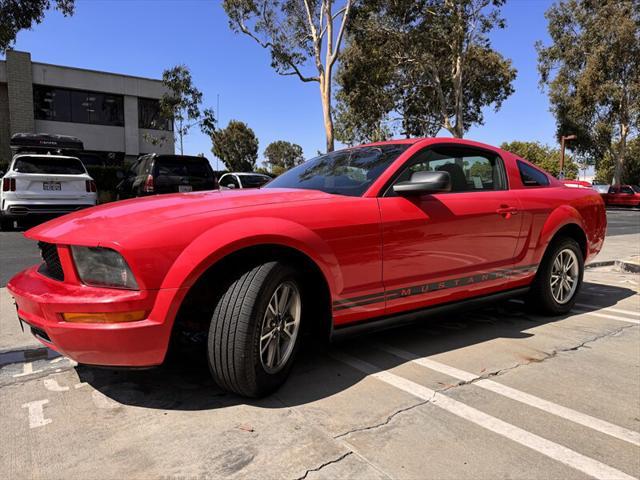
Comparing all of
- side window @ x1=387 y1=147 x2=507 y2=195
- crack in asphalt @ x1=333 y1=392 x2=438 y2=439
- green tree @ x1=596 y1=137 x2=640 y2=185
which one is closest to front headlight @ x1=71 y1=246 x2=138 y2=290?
crack in asphalt @ x1=333 y1=392 x2=438 y2=439

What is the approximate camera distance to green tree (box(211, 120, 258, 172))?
55.2 meters

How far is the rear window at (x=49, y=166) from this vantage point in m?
9.45

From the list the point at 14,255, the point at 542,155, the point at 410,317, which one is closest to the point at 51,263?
the point at 410,317

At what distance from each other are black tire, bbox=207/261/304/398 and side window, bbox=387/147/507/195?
143cm

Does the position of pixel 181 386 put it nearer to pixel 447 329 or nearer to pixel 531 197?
pixel 447 329

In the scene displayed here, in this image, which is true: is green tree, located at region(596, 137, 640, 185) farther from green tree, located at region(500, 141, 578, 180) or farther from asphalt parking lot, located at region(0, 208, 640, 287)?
asphalt parking lot, located at region(0, 208, 640, 287)

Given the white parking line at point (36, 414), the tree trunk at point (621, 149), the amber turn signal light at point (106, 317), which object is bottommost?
the white parking line at point (36, 414)

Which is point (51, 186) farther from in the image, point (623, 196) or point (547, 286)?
point (623, 196)

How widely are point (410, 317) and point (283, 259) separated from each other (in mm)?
1091

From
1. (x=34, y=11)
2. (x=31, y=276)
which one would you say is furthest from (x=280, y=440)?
(x=34, y=11)

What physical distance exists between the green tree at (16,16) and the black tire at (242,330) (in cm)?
1493

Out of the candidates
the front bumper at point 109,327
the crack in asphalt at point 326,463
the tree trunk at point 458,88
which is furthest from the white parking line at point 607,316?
the tree trunk at point 458,88

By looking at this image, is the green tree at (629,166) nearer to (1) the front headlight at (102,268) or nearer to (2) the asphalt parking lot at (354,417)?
(2) the asphalt parking lot at (354,417)

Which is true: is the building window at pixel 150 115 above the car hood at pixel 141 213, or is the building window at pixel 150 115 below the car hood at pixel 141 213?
above
